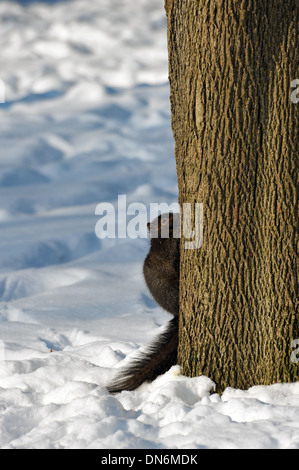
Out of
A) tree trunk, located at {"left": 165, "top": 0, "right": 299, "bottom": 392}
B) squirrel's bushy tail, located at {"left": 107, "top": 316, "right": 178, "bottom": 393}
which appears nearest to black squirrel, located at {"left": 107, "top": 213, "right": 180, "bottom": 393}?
squirrel's bushy tail, located at {"left": 107, "top": 316, "right": 178, "bottom": 393}

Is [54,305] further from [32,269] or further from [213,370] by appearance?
[213,370]

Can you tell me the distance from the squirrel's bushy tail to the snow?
8 centimetres

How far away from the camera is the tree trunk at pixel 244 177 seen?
99.1 inches

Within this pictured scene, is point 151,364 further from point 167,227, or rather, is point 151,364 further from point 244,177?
point 244,177

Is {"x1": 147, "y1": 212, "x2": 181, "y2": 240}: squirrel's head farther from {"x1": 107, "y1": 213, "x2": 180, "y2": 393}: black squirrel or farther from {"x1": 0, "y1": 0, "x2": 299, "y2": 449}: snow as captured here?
{"x1": 0, "y1": 0, "x2": 299, "y2": 449}: snow

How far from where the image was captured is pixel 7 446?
2.18 m

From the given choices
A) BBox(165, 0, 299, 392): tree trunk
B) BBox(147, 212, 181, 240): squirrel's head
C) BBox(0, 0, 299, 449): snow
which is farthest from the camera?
BBox(147, 212, 181, 240): squirrel's head

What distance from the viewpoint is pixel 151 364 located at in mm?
3113

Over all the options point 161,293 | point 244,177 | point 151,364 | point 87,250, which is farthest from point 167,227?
point 87,250

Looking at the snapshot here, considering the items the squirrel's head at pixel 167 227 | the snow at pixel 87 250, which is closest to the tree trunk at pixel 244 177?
the snow at pixel 87 250

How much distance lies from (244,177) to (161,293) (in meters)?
1.24

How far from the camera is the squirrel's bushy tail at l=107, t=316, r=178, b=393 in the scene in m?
3.00

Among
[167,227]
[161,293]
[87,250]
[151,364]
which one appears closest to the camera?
[151,364]
